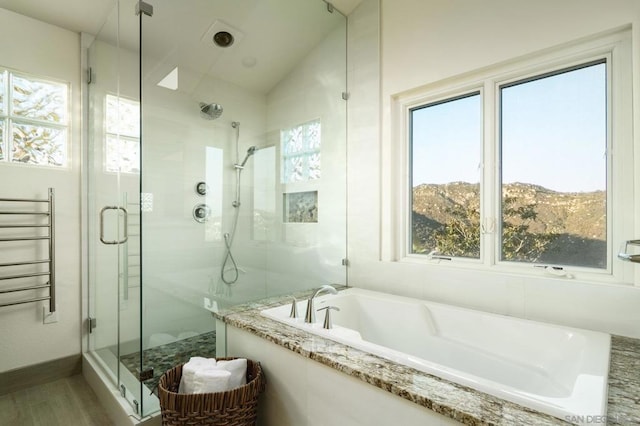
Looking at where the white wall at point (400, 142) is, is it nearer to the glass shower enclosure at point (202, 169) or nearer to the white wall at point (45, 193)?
the glass shower enclosure at point (202, 169)

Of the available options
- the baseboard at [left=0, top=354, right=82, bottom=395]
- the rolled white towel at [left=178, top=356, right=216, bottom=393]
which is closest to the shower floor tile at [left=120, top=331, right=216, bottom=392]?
the rolled white towel at [left=178, top=356, right=216, bottom=393]

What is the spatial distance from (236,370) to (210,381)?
12 centimetres

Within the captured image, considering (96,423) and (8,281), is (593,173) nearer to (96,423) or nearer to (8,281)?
(96,423)

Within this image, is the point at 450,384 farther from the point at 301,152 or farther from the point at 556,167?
the point at 301,152

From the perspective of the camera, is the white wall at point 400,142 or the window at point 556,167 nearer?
the white wall at point 400,142

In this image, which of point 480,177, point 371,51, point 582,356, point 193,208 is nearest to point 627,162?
point 480,177

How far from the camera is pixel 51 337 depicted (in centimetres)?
245

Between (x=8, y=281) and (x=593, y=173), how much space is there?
370 centimetres

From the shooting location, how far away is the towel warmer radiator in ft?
7.29

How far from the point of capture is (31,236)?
235 centimetres

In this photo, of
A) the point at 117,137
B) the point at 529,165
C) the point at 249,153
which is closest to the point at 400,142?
the point at 529,165

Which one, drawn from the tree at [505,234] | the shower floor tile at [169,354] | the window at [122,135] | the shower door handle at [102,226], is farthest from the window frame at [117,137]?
the tree at [505,234]

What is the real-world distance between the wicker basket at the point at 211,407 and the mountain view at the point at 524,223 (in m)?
1.55

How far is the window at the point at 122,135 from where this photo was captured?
181 cm
